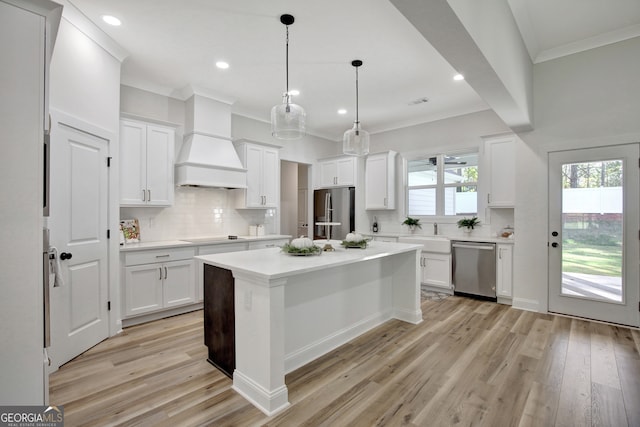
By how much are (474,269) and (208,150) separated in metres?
4.25

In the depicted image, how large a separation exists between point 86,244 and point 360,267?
2646 millimetres

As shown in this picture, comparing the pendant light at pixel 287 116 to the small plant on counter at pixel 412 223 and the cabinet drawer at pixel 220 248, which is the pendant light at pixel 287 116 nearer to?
the cabinet drawer at pixel 220 248

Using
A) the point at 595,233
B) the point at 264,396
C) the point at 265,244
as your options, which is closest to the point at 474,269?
the point at 595,233

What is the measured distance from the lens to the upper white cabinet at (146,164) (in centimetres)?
363

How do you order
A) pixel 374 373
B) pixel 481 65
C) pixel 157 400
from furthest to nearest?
pixel 374 373 < pixel 481 65 < pixel 157 400

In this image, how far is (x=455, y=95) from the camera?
4.50 meters

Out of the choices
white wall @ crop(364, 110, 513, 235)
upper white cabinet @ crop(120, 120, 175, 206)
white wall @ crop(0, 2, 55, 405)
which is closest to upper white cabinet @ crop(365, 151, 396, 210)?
→ white wall @ crop(364, 110, 513, 235)

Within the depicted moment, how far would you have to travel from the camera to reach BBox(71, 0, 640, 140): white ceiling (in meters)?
2.63

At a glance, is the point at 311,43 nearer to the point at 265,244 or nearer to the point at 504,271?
the point at 265,244

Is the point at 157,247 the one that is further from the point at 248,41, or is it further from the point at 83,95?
the point at 248,41

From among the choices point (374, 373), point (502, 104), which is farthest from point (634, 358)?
point (502, 104)

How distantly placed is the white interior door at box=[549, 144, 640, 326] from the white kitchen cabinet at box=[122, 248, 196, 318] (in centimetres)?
460

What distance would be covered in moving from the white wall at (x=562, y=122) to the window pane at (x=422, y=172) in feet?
5.29

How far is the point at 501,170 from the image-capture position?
449 cm
